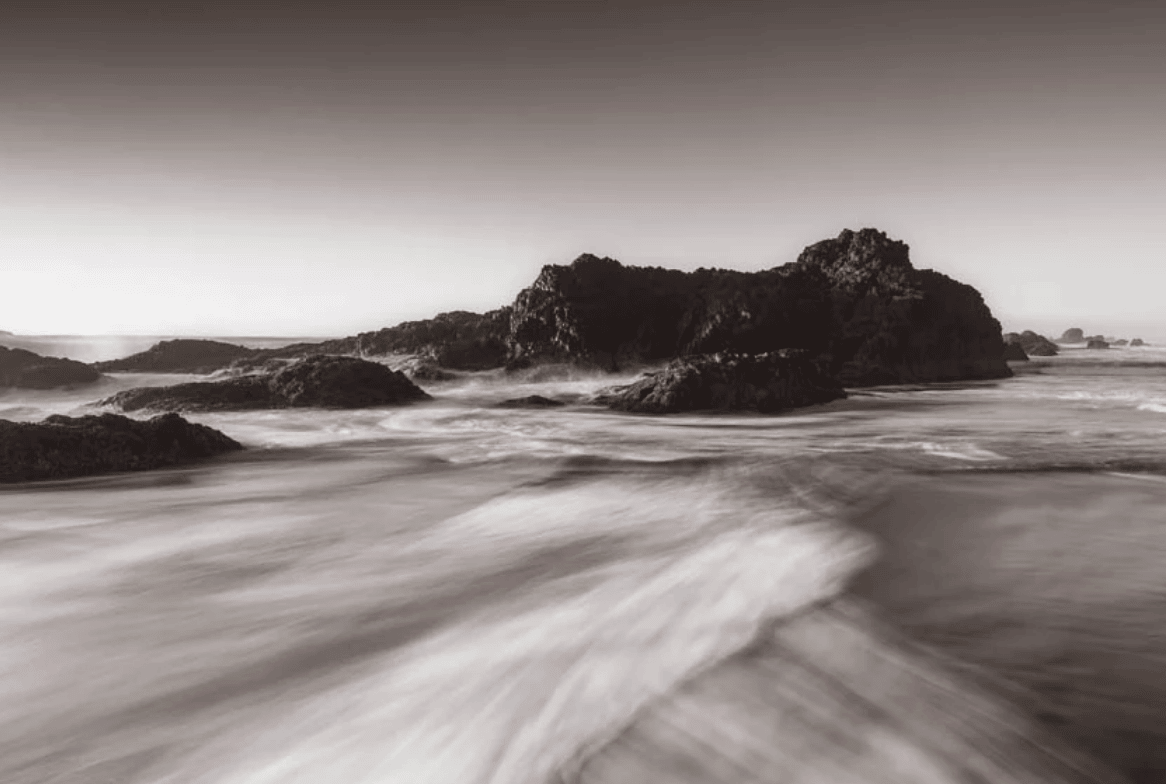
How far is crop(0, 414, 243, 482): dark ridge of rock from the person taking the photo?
22.2 ft

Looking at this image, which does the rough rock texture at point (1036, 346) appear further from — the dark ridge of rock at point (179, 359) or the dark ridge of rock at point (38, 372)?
the dark ridge of rock at point (38, 372)

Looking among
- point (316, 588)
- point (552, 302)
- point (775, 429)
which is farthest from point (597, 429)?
point (552, 302)

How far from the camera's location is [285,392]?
42.6 ft

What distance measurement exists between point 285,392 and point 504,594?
10.5 m

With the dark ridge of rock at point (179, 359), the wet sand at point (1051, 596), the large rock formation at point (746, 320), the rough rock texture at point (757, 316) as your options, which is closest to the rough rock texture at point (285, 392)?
the large rock formation at point (746, 320)

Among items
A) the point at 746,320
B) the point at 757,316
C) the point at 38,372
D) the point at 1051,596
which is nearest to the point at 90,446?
the point at 1051,596

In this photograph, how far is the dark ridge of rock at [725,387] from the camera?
40.8 ft

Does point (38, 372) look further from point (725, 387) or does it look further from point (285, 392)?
point (725, 387)

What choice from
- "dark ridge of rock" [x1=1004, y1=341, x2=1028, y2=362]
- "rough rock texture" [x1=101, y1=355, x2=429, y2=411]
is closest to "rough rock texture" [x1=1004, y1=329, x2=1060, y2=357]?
"dark ridge of rock" [x1=1004, y1=341, x2=1028, y2=362]

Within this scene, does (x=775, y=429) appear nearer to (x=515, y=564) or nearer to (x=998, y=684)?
(x=515, y=564)

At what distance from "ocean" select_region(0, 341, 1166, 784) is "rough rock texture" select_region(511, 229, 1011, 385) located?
34.1ft

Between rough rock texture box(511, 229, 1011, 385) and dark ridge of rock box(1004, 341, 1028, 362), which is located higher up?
rough rock texture box(511, 229, 1011, 385)

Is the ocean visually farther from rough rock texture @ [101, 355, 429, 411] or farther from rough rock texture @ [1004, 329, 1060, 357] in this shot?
rough rock texture @ [1004, 329, 1060, 357]

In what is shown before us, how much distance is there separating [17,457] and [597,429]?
7.09 meters
